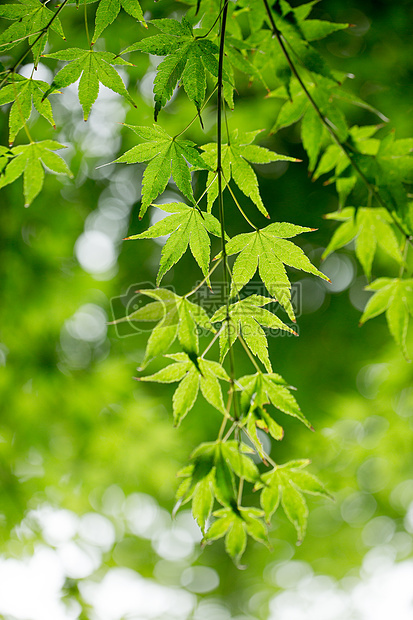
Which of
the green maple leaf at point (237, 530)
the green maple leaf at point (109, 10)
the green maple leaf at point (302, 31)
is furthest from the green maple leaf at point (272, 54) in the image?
the green maple leaf at point (237, 530)

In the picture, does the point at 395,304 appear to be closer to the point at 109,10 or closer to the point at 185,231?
the point at 185,231

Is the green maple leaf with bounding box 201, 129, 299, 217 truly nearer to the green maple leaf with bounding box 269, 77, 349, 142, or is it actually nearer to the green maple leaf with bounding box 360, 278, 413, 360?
the green maple leaf with bounding box 269, 77, 349, 142

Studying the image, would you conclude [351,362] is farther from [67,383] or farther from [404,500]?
[67,383]

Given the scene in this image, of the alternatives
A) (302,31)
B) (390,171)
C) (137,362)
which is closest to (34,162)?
(302,31)

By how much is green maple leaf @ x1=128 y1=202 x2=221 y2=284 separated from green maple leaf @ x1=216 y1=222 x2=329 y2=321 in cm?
6

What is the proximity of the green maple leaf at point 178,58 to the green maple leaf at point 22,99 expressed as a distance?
0.20m

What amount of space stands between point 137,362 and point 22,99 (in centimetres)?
245

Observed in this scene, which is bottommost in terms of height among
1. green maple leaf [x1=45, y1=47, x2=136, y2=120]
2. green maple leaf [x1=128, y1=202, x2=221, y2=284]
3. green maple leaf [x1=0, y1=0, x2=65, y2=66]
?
green maple leaf [x1=128, y1=202, x2=221, y2=284]

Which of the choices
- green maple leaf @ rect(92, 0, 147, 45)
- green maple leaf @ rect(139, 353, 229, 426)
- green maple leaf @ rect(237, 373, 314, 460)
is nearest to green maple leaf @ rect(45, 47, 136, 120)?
green maple leaf @ rect(92, 0, 147, 45)

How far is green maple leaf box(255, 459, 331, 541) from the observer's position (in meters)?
0.87

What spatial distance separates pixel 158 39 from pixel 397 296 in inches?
29.1

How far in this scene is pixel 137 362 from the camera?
3088mm

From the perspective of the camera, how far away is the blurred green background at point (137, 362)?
6.86 feet

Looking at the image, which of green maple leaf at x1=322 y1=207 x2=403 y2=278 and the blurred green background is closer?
green maple leaf at x1=322 y1=207 x2=403 y2=278
